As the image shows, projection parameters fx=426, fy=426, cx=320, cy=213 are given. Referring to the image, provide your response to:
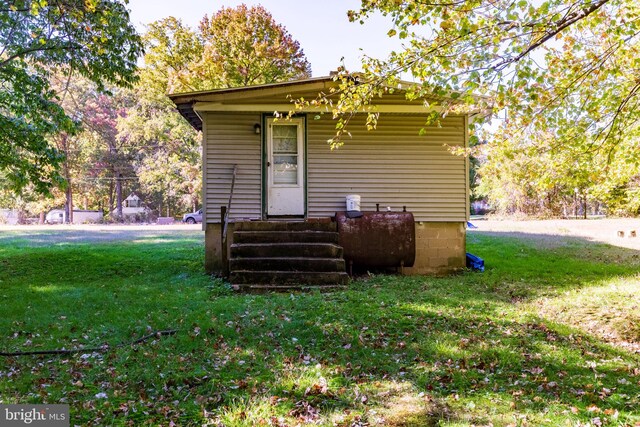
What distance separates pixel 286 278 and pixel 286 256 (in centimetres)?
49

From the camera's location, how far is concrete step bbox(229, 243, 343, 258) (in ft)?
23.4

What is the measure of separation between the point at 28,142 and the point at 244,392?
23.0 feet

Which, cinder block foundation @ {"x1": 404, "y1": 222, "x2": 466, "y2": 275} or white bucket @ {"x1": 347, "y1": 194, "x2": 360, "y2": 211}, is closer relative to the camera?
white bucket @ {"x1": 347, "y1": 194, "x2": 360, "y2": 211}

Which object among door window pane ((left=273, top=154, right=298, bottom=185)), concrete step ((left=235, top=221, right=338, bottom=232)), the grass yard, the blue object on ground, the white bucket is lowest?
the grass yard

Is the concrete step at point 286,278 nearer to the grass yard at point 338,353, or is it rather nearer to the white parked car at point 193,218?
the grass yard at point 338,353

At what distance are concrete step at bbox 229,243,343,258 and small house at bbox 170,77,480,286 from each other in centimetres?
106

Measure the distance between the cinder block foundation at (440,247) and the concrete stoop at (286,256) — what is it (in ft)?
6.65

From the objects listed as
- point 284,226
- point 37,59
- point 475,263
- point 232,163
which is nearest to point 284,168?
point 232,163

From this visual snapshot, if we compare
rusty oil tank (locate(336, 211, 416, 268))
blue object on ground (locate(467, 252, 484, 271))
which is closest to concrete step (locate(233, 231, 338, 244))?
→ rusty oil tank (locate(336, 211, 416, 268))

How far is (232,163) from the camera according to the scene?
8.38 meters

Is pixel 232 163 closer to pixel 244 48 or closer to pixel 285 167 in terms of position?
pixel 285 167

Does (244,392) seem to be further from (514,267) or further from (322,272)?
(514,267)

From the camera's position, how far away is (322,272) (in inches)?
272

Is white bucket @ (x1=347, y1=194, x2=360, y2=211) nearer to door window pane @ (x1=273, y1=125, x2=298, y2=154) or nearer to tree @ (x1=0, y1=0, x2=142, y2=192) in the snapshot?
door window pane @ (x1=273, y1=125, x2=298, y2=154)
